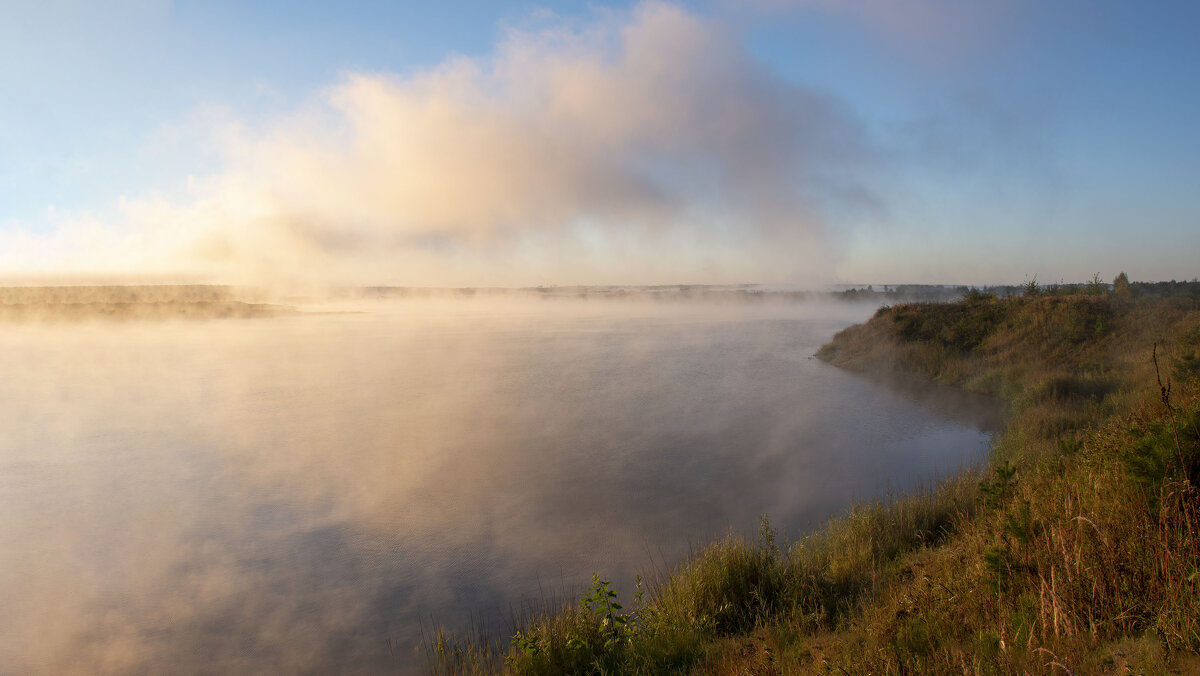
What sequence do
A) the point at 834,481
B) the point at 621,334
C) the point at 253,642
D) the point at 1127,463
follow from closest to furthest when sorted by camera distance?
the point at 1127,463
the point at 253,642
the point at 834,481
the point at 621,334

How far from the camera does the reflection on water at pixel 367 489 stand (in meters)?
7.76

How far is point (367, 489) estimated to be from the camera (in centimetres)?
1305

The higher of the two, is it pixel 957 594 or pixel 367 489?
pixel 957 594

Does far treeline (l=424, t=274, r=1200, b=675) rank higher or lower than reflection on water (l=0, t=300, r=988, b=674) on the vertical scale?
higher

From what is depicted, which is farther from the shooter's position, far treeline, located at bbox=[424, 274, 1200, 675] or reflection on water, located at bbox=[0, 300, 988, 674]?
reflection on water, located at bbox=[0, 300, 988, 674]

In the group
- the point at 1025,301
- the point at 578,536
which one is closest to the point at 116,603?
the point at 578,536

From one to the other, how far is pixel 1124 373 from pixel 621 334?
41816mm

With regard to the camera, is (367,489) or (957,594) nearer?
(957,594)

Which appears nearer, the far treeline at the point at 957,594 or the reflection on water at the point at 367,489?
the far treeline at the point at 957,594

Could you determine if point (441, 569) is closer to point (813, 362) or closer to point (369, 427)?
point (369, 427)

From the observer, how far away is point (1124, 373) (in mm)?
16156

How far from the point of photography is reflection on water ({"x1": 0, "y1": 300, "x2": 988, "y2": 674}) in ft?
25.5

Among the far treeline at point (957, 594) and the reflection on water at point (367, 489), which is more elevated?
the far treeline at point (957, 594)

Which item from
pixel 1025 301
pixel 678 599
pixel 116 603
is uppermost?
pixel 1025 301
